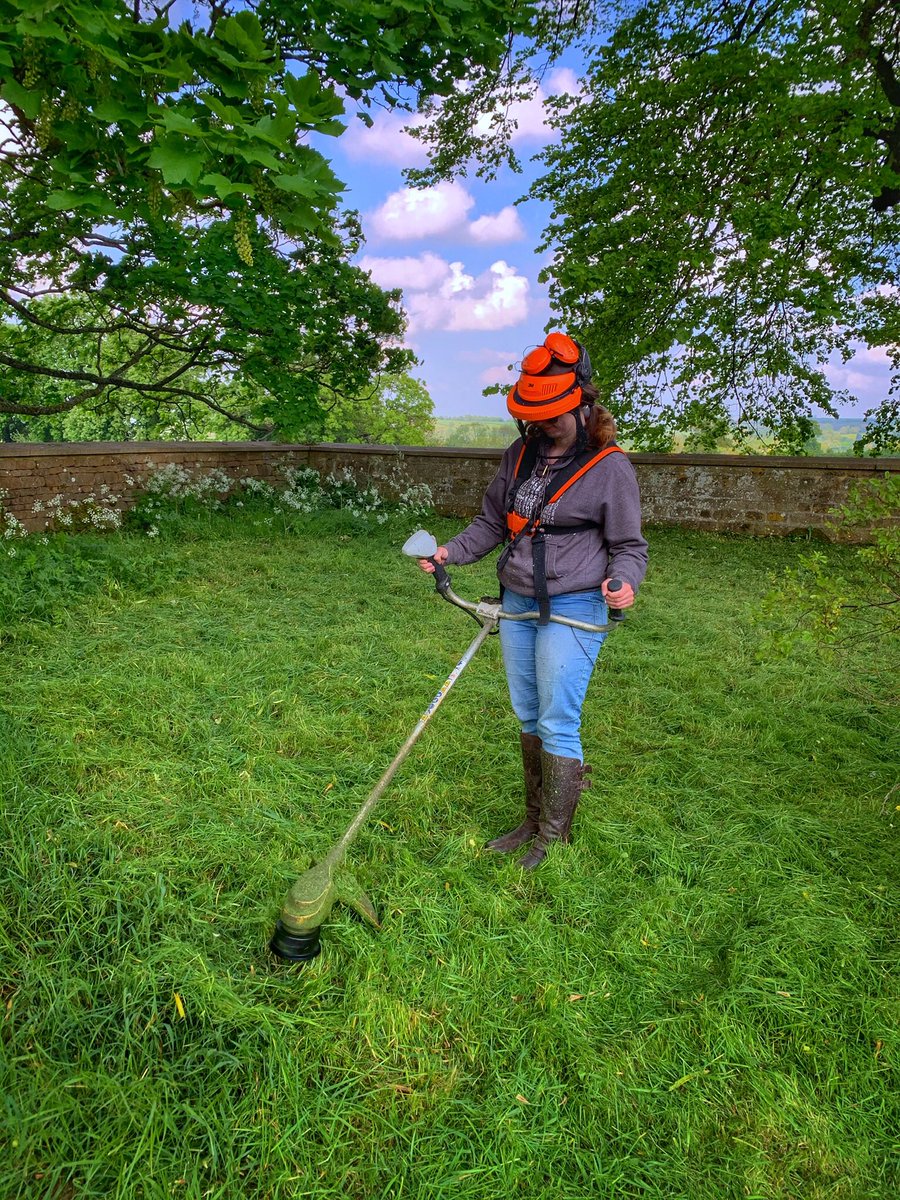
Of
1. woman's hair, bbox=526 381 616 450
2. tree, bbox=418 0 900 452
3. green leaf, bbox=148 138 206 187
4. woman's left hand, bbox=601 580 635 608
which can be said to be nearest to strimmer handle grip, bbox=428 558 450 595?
woman's left hand, bbox=601 580 635 608

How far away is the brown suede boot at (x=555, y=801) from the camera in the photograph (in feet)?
8.52

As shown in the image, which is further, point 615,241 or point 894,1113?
point 615,241

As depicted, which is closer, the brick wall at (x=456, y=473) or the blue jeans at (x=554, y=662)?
the blue jeans at (x=554, y=662)

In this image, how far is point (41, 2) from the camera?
1948 millimetres

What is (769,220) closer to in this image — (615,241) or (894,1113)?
(615,241)

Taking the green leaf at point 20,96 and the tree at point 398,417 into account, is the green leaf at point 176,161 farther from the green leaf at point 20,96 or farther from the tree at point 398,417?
the tree at point 398,417

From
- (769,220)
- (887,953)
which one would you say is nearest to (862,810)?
(887,953)

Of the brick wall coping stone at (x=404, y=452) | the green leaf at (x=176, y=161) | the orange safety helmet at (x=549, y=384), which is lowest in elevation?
the brick wall coping stone at (x=404, y=452)

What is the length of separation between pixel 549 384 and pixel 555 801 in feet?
5.60

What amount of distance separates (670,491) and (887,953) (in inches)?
344

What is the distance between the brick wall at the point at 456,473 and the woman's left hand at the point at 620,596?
23.9 ft

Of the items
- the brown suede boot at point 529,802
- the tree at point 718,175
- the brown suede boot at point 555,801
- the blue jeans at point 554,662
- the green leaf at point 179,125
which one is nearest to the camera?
the green leaf at point 179,125

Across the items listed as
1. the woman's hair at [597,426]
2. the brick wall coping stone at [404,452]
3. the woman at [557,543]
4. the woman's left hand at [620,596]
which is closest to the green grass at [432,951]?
the woman at [557,543]

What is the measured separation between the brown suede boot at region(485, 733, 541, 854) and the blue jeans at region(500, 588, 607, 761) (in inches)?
4.6
